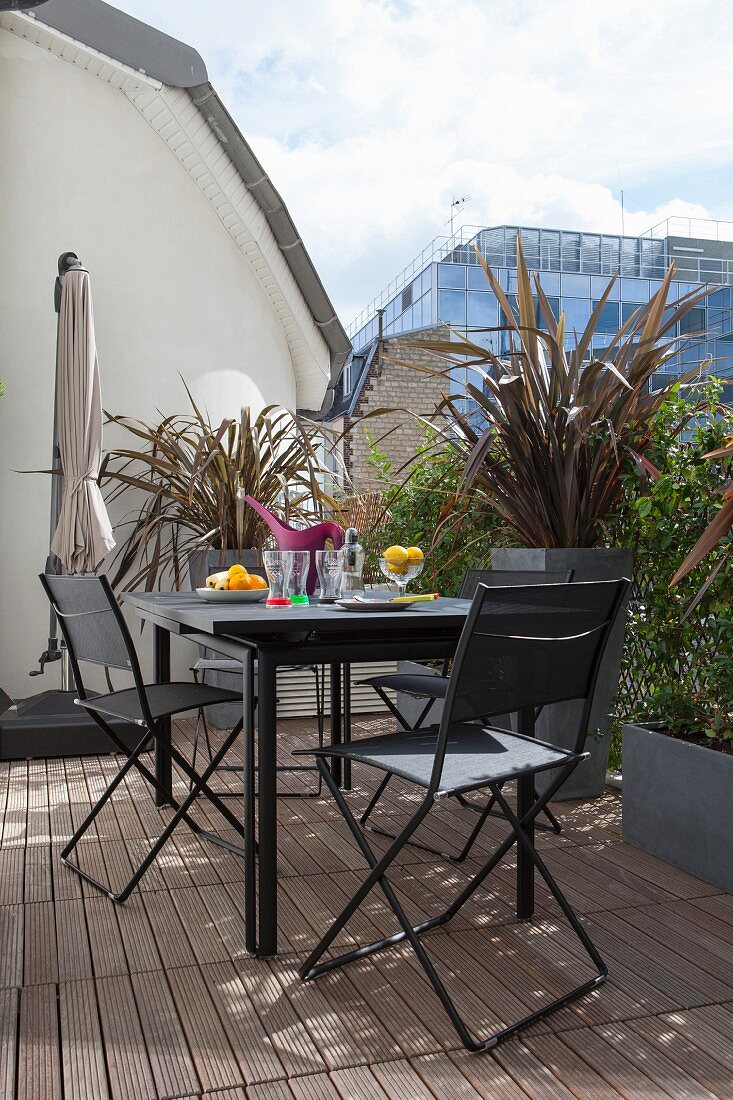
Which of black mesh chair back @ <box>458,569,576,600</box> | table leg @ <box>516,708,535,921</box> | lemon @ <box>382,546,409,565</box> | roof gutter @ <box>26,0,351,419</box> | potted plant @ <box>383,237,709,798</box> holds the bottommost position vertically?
table leg @ <box>516,708,535,921</box>

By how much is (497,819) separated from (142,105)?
16.8 feet

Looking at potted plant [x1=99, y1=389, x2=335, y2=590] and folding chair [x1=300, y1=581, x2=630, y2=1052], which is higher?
potted plant [x1=99, y1=389, x2=335, y2=590]

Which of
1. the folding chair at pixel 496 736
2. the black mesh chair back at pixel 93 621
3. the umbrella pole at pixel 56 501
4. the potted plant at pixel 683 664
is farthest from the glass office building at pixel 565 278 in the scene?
the folding chair at pixel 496 736

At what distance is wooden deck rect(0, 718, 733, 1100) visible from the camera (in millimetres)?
1790

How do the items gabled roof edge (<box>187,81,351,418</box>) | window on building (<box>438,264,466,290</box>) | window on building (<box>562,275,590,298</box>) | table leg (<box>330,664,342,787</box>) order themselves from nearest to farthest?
table leg (<box>330,664,342,787</box>) → gabled roof edge (<box>187,81,351,418</box>) → window on building (<box>438,264,466,290</box>) → window on building (<box>562,275,590,298</box>)

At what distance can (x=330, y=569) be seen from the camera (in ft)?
9.84

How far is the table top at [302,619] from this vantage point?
2248mm

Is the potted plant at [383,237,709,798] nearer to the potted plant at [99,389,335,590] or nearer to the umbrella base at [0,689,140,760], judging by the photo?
the potted plant at [99,389,335,590]

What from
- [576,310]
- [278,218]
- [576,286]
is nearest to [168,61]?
[278,218]

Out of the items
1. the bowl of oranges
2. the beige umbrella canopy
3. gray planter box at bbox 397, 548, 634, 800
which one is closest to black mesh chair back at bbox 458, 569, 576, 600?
gray planter box at bbox 397, 548, 634, 800

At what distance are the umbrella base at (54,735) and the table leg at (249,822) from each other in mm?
2197

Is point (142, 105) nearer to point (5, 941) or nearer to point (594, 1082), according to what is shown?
point (5, 941)

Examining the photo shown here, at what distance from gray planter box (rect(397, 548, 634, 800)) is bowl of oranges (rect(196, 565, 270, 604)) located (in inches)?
43.2

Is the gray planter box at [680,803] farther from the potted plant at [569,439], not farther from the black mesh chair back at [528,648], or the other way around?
the black mesh chair back at [528,648]
